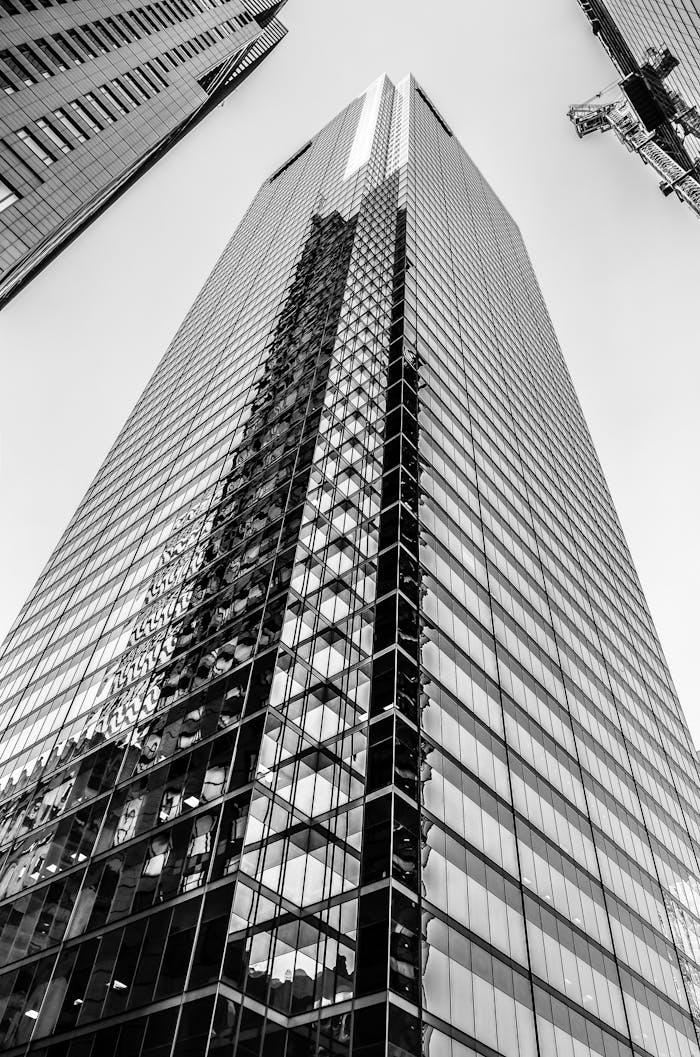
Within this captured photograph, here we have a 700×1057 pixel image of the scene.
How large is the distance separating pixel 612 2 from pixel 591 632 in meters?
88.9

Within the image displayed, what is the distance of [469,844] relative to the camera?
1104 inches

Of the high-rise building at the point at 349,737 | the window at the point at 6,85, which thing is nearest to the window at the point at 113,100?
the window at the point at 6,85

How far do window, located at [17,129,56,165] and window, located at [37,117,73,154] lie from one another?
137 cm

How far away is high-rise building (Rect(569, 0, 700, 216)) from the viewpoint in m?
73.9

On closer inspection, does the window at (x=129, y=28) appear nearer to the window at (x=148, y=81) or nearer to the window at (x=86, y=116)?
the window at (x=148, y=81)

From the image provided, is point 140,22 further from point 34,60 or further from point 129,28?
point 34,60

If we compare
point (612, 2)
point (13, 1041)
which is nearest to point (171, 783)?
point (13, 1041)

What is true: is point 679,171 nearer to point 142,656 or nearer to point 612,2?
point 612,2

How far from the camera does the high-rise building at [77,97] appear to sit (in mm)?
44281

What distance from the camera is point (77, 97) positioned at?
5181cm

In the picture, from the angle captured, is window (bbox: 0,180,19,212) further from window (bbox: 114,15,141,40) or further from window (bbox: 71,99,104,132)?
window (bbox: 114,15,141,40)

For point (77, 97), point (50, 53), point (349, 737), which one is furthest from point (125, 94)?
point (349, 737)

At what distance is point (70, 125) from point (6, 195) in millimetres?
11353

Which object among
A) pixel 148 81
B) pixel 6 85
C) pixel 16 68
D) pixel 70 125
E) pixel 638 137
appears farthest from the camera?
pixel 638 137
